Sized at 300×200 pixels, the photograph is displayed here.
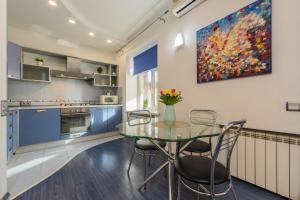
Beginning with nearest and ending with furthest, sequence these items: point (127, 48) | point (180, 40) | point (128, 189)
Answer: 1. point (128, 189)
2. point (180, 40)
3. point (127, 48)

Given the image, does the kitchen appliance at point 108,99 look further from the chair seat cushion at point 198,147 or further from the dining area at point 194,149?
the chair seat cushion at point 198,147

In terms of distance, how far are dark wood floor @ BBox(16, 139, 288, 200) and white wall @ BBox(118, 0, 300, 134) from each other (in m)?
0.85

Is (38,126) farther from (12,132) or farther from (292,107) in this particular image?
(292,107)


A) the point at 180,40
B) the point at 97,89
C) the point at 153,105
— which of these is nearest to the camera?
the point at 180,40

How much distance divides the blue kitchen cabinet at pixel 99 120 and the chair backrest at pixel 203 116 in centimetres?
272

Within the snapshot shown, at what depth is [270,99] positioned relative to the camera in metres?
1.57

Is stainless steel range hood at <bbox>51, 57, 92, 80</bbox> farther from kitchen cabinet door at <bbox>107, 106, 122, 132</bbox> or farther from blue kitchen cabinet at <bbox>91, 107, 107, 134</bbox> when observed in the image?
kitchen cabinet door at <bbox>107, 106, 122, 132</bbox>

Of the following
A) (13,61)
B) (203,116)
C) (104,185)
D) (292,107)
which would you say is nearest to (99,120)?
(13,61)

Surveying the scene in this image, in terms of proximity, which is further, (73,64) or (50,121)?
(73,64)

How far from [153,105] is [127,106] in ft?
3.30

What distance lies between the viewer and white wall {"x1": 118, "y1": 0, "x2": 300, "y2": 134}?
1422mm

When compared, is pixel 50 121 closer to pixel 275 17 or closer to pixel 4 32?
pixel 4 32

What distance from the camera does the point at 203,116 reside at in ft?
7.63

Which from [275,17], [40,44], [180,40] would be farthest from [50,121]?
[275,17]
